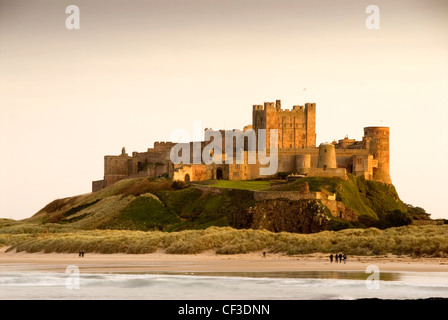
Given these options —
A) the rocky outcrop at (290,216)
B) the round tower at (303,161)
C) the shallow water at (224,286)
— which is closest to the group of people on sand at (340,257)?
the shallow water at (224,286)

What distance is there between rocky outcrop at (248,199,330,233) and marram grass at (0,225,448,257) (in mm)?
5704

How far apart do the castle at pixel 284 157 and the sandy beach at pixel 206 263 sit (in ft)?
98.3

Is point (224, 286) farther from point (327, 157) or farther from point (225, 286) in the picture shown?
point (327, 157)

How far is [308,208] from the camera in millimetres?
76750

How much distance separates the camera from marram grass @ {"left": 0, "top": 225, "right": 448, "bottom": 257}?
188ft

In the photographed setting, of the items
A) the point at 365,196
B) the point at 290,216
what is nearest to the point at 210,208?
the point at 290,216

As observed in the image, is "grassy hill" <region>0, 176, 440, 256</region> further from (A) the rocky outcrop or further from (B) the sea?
(B) the sea

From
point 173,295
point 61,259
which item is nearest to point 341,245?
point 61,259

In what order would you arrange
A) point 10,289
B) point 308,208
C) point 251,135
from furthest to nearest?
point 251,135
point 308,208
point 10,289

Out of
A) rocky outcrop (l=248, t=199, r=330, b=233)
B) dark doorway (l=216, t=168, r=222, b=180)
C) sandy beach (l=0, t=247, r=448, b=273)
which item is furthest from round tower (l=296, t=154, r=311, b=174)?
sandy beach (l=0, t=247, r=448, b=273)

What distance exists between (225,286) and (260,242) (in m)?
22.9

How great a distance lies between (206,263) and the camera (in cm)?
5475
